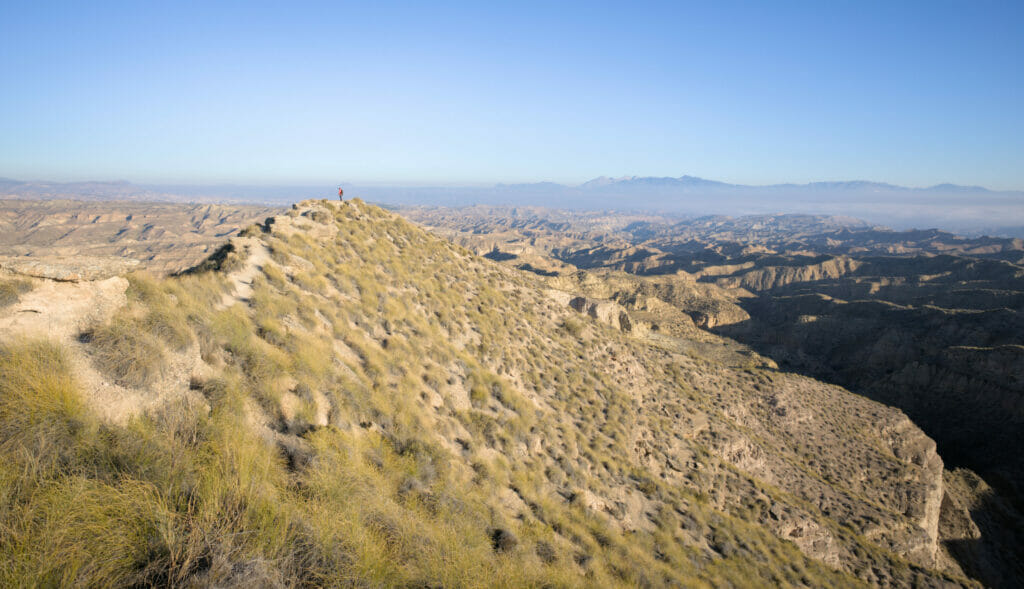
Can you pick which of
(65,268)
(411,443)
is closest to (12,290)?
(65,268)

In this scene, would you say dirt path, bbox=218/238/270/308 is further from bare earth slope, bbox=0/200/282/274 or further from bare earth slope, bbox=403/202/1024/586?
bare earth slope, bbox=0/200/282/274

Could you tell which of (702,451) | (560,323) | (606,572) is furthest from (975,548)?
(606,572)

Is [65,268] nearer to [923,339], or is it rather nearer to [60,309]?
[60,309]

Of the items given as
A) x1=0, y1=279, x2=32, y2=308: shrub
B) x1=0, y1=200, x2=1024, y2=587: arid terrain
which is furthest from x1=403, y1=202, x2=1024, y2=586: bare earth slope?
x1=0, y1=279, x2=32, y2=308: shrub

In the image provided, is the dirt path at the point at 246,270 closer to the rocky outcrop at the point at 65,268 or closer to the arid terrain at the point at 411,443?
the arid terrain at the point at 411,443

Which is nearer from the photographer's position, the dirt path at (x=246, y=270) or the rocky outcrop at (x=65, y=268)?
the rocky outcrop at (x=65, y=268)

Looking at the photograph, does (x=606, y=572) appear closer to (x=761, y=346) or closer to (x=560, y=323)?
(x=560, y=323)

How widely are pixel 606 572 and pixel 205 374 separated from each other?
8.24 meters

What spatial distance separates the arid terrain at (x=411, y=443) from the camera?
3574 mm

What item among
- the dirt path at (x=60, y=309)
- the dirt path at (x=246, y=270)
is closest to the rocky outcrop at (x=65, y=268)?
the dirt path at (x=60, y=309)

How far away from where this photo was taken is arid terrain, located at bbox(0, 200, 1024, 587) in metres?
3.57

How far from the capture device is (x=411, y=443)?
762 centimetres

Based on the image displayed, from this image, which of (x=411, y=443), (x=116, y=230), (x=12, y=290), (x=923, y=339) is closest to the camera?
(x=12, y=290)

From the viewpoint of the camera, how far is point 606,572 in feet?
24.8
